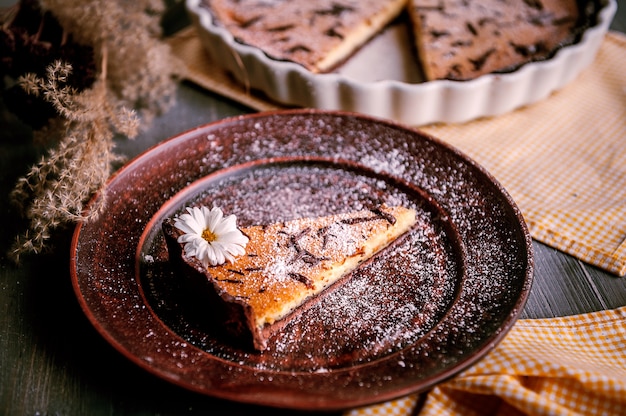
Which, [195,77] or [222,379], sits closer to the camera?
[222,379]

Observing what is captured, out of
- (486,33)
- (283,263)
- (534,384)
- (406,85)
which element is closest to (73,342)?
(283,263)

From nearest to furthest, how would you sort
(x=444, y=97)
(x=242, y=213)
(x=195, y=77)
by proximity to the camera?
1. (x=242, y=213)
2. (x=444, y=97)
3. (x=195, y=77)

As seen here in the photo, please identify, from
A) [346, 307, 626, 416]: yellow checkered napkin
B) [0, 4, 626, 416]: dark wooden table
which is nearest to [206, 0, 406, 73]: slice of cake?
[0, 4, 626, 416]: dark wooden table

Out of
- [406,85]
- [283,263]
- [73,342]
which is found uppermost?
[406,85]

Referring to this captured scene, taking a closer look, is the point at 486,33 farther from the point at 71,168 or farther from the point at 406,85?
the point at 71,168

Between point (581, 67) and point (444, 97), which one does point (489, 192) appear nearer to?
point (444, 97)

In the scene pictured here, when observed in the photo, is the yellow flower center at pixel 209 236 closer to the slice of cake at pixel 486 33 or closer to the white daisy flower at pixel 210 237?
the white daisy flower at pixel 210 237

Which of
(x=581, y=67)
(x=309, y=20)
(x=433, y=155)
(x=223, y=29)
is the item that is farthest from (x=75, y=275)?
(x=581, y=67)
